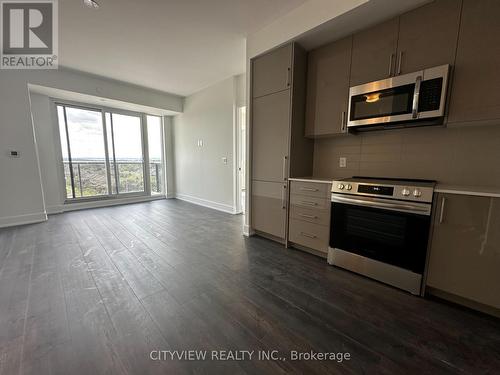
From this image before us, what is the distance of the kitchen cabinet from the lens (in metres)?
1.40

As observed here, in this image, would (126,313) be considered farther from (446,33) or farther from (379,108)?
(446,33)

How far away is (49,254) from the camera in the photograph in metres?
2.43

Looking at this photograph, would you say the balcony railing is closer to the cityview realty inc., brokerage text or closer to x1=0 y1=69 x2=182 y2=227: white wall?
x1=0 y1=69 x2=182 y2=227: white wall

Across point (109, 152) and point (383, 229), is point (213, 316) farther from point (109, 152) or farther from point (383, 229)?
point (109, 152)

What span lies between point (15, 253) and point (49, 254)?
1.43 ft

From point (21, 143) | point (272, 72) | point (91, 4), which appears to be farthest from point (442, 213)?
point (21, 143)

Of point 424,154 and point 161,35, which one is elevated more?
point 161,35

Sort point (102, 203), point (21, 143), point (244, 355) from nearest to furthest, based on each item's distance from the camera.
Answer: point (244, 355) → point (21, 143) → point (102, 203)

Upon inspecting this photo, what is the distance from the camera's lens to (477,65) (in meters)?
1.57

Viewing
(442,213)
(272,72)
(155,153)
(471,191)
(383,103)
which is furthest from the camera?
(155,153)

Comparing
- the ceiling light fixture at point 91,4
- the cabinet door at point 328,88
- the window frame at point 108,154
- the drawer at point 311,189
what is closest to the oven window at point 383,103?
the cabinet door at point 328,88

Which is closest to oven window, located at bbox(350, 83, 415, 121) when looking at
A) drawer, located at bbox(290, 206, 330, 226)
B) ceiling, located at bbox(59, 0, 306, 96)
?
drawer, located at bbox(290, 206, 330, 226)

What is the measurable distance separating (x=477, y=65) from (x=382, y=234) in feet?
5.04

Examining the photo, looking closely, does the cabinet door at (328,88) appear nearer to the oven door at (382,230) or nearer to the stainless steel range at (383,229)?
the stainless steel range at (383,229)
